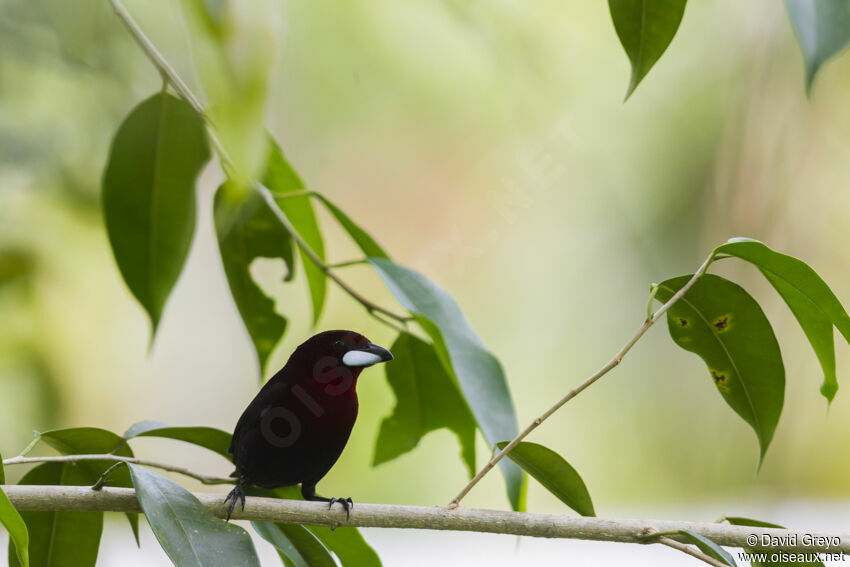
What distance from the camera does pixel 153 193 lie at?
3.01ft

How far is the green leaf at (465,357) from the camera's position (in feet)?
2.37

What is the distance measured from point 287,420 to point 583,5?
1676 millimetres

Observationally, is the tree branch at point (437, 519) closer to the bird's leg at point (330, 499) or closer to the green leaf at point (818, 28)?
the bird's leg at point (330, 499)

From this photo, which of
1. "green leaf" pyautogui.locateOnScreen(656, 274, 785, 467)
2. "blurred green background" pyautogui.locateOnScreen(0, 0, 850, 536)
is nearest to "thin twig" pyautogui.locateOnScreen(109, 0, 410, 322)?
"green leaf" pyautogui.locateOnScreen(656, 274, 785, 467)

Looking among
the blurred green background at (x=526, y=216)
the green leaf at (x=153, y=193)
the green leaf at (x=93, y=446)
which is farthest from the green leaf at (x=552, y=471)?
the blurred green background at (x=526, y=216)

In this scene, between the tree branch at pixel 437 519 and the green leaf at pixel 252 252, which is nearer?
the tree branch at pixel 437 519

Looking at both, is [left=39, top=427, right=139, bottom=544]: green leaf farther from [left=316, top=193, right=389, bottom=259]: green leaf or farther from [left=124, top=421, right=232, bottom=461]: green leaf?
[left=316, top=193, right=389, bottom=259]: green leaf

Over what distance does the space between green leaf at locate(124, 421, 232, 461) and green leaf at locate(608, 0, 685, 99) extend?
18.0 inches

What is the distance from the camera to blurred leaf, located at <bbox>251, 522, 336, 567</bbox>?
0.70 metres

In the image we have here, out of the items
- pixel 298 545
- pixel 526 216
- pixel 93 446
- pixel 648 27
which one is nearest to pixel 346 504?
pixel 298 545

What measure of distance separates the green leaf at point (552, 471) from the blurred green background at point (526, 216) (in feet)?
3.93

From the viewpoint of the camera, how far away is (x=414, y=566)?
69.9 inches

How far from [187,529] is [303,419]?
12 centimetres

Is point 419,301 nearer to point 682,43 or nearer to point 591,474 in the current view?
point 591,474
